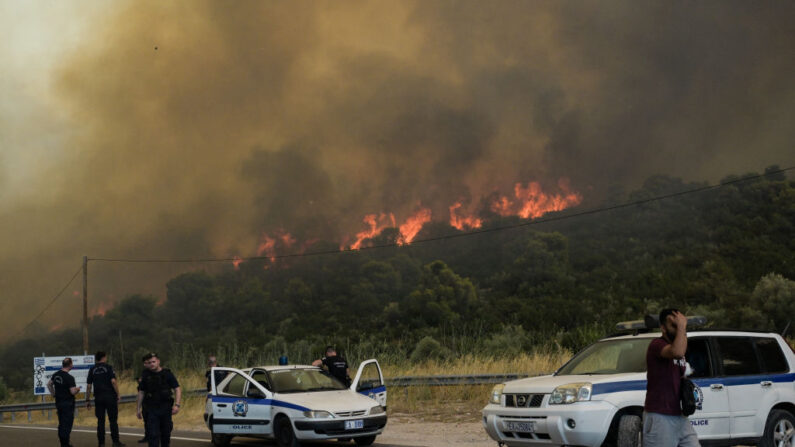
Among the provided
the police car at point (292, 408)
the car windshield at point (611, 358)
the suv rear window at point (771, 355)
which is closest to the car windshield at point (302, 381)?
the police car at point (292, 408)

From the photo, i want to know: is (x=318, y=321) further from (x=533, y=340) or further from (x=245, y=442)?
(x=245, y=442)

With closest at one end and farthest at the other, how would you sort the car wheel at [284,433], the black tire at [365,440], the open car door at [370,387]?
the car wheel at [284,433], the black tire at [365,440], the open car door at [370,387]

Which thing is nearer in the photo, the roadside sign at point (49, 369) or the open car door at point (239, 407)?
the open car door at point (239, 407)

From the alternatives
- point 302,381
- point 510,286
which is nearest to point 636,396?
point 302,381

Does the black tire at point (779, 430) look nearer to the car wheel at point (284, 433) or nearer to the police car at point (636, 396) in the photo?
the police car at point (636, 396)

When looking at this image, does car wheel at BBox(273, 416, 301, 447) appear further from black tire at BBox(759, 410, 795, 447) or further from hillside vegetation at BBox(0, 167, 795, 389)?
hillside vegetation at BBox(0, 167, 795, 389)

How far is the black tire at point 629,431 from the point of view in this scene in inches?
351

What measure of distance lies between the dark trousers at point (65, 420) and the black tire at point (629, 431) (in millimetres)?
10042

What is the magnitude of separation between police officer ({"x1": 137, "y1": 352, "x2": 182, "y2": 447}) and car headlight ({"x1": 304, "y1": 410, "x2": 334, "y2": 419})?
6.64ft

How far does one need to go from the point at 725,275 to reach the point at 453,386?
45.1 meters

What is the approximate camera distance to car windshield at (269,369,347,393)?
1398cm

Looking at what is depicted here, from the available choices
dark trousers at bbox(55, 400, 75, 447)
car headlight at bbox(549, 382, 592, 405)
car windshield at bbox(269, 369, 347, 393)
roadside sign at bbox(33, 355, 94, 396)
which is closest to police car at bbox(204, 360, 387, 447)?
car windshield at bbox(269, 369, 347, 393)

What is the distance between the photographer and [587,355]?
34.4 ft

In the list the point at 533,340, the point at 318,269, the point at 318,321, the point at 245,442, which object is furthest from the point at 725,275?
the point at 245,442
